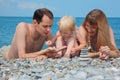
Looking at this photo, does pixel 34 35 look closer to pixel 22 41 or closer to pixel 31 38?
pixel 31 38

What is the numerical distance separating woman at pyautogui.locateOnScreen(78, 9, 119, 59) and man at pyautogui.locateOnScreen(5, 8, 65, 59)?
0.68 m

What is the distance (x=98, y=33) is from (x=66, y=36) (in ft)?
2.06

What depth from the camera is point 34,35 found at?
8.08 metres

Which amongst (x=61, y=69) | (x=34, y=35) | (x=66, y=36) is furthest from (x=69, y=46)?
(x=61, y=69)

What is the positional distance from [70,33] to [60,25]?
26cm

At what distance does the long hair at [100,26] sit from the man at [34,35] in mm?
752


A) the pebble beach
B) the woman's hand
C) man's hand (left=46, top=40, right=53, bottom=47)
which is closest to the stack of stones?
the pebble beach

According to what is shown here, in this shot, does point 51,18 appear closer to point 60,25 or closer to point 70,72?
point 60,25

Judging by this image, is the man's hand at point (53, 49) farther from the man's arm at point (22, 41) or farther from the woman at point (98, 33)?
the woman at point (98, 33)

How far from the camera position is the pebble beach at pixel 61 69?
5.80 meters

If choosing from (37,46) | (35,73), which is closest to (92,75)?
(35,73)

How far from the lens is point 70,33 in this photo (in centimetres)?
771

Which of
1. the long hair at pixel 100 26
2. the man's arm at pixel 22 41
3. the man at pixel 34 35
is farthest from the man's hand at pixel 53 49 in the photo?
the long hair at pixel 100 26

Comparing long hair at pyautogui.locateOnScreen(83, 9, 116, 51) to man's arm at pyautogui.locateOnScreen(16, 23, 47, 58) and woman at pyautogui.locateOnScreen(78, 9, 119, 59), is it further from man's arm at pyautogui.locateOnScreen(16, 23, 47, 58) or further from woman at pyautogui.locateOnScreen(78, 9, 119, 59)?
man's arm at pyautogui.locateOnScreen(16, 23, 47, 58)
